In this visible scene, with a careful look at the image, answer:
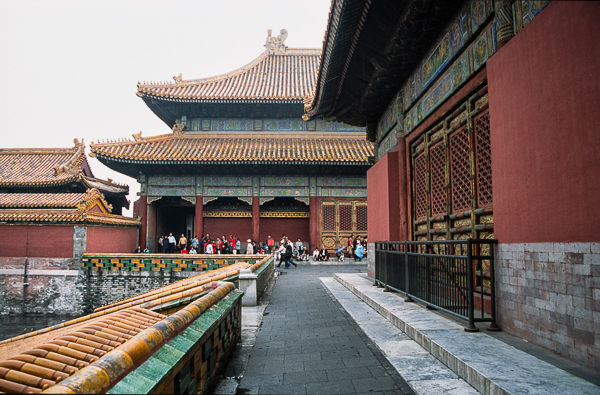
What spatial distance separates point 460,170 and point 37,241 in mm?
14373

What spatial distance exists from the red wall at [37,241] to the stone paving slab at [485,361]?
515 inches

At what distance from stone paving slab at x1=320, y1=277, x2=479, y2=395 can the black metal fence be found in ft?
2.03

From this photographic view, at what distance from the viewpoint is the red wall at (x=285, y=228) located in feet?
69.7

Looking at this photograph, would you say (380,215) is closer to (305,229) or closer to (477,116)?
(477,116)

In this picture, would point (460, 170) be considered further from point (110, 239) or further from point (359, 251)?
point (110, 239)

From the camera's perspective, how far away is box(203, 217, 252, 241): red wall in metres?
21.0

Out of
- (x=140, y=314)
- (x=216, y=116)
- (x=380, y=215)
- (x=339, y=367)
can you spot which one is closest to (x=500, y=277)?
(x=339, y=367)

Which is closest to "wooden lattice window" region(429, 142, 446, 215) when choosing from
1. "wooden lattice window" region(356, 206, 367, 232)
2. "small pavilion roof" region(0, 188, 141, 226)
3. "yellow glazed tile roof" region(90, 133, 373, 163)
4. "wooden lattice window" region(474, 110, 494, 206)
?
"wooden lattice window" region(474, 110, 494, 206)

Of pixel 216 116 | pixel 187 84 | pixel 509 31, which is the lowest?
pixel 509 31

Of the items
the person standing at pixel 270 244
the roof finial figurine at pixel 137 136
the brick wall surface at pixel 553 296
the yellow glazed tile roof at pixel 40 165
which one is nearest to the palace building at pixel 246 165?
the roof finial figurine at pixel 137 136

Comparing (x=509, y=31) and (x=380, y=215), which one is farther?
(x=380, y=215)

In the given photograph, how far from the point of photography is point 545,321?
139 inches

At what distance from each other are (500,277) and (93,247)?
46.8 ft

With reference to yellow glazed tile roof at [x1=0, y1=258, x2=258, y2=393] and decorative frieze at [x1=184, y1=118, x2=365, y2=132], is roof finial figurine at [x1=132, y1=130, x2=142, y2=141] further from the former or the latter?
yellow glazed tile roof at [x1=0, y1=258, x2=258, y2=393]
